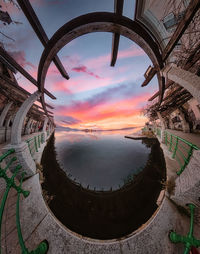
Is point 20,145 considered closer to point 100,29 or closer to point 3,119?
point 100,29

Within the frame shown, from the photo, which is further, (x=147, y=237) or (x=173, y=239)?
(x=147, y=237)

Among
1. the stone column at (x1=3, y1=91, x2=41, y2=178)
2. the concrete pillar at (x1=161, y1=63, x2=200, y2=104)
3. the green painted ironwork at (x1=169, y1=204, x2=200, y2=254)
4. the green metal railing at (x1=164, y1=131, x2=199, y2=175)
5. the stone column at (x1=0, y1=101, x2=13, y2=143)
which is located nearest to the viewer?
the green painted ironwork at (x1=169, y1=204, x2=200, y2=254)

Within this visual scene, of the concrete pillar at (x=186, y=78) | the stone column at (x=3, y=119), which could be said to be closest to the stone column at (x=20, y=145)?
the concrete pillar at (x=186, y=78)

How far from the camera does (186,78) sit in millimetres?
2414

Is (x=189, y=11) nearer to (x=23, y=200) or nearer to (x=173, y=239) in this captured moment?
(x=173, y=239)

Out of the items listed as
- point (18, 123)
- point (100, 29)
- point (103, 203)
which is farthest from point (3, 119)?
point (103, 203)

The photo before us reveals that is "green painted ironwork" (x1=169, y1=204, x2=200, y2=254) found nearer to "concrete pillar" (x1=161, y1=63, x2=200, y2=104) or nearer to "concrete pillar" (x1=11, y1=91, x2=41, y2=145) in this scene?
"concrete pillar" (x1=161, y1=63, x2=200, y2=104)

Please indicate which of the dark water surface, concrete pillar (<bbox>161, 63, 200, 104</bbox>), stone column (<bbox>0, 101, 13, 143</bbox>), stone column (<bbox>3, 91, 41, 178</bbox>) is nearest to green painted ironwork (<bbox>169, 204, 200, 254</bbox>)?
the dark water surface

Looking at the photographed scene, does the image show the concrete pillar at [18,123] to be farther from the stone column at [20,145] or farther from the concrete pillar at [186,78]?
the concrete pillar at [186,78]

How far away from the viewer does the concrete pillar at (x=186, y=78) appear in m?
2.29

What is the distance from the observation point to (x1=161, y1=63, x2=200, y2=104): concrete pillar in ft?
7.52

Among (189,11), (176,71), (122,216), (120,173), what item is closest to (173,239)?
(122,216)

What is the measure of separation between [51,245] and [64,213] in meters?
1.09

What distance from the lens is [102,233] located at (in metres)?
2.42
